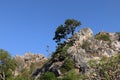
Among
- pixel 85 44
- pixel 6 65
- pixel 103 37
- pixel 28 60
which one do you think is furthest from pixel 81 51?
pixel 28 60

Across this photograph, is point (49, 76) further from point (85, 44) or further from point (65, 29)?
point (65, 29)

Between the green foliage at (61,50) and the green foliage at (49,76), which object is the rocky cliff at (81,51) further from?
the green foliage at (49,76)

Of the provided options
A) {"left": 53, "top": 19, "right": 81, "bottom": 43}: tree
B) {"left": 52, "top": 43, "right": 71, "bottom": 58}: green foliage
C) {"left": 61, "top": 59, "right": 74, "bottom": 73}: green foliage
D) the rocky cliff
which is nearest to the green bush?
the rocky cliff

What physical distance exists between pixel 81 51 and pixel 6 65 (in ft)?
94.5

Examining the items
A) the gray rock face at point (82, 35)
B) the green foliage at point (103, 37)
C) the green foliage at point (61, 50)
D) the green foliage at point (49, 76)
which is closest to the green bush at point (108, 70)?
the green foliage at point (49, 76)

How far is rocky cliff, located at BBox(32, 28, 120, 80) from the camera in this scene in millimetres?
89750

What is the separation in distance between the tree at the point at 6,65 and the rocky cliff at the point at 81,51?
9178mm

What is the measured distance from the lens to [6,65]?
10994 cm

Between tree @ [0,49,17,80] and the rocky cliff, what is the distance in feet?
30.1

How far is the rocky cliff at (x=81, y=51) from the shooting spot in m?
89.8

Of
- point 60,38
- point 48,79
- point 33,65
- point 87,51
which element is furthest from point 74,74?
point 33,65

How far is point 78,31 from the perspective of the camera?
106125 mm

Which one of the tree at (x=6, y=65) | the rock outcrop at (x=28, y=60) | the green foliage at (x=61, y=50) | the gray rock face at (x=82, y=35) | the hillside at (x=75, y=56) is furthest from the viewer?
the rock outcrop at (x=28, y=60)

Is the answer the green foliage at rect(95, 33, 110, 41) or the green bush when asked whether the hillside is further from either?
the green bush
